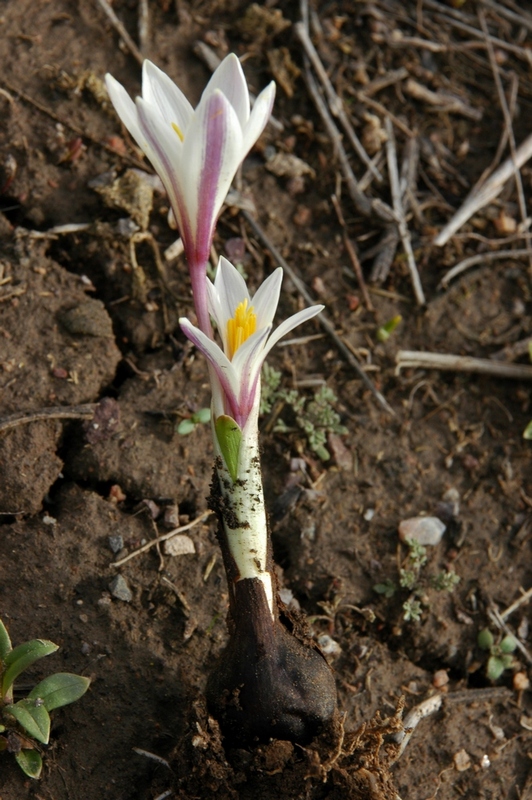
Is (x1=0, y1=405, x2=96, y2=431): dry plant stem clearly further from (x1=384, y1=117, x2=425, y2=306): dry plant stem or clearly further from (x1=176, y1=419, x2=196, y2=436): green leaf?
(x1=384, y1=117, x2=425, y2=306): dry plant stem

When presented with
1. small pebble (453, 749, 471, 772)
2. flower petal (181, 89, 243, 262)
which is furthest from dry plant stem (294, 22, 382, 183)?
small pebble (453, 749, 471, 772)

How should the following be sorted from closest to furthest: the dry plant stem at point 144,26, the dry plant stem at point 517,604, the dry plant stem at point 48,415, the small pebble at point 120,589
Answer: the small pebble at point 120,589, the dry plant stem at point 48,415, the dry plant stem at point 517,604, the dry plant stem at point 144,26

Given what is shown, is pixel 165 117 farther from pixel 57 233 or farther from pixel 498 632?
pixel 498 632

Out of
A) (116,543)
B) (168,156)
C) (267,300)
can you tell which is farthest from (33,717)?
(168,156)

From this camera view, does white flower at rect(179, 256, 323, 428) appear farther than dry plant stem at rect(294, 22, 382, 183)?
No

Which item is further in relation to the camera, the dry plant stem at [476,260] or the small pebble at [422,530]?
the dry plant stem at [476,260]

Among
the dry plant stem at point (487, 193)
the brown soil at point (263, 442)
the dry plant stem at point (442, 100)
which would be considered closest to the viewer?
the brown soil at point (263, 442)

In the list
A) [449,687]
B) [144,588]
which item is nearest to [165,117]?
[144,588]

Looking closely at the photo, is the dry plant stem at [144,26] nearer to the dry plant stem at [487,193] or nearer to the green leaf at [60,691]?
the dry plant stem at [487,193]

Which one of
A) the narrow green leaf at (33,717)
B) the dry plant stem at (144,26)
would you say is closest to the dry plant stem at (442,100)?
the dry plant stem at (144,26)
